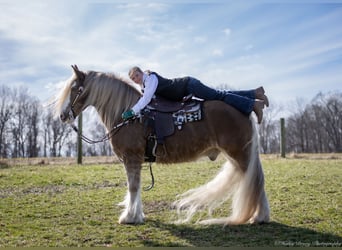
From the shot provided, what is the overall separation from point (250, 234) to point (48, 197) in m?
4.76

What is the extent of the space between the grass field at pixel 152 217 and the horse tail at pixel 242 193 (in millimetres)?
171

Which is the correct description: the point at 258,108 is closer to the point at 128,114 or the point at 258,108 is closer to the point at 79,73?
the point at 128,114

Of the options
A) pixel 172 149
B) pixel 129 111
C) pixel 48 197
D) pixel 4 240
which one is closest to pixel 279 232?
pixel 172 149

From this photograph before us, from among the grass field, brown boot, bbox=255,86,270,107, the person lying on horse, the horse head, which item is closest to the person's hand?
the person lying on horse

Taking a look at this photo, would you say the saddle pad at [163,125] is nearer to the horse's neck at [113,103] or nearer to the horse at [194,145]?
the horse at [194,145]

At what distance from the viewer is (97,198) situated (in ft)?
24.0

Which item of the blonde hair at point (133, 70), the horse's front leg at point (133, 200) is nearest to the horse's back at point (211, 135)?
the horse's front leg at point (133, 200)

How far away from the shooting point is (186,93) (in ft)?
18.2

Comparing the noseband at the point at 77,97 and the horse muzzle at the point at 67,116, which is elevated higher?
the noseband at the point at 77,97

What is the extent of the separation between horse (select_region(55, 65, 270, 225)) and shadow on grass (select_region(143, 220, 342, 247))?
9.5 inches

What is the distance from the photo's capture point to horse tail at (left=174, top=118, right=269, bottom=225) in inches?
199

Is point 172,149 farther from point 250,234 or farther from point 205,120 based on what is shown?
point 250,234

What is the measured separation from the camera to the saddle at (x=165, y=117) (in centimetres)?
529

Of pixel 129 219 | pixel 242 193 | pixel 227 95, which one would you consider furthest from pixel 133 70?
pixel 242 193
